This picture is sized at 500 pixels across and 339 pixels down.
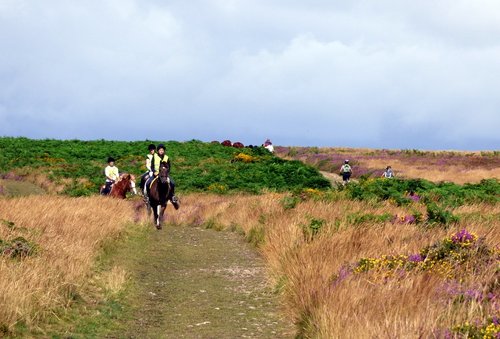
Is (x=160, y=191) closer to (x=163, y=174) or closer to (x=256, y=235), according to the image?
(x=163, y=174)

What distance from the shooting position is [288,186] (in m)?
34.1

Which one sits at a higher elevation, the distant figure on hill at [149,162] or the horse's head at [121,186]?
the distant figure on hill at [149,162]

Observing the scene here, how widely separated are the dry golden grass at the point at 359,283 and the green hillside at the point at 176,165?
18.6 metres

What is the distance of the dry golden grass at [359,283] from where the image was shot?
18.4ft

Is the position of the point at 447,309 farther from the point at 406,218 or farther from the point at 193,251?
the point at 193,251

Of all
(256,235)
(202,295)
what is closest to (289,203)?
(256,235)

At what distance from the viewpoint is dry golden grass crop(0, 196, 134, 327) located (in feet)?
22.8

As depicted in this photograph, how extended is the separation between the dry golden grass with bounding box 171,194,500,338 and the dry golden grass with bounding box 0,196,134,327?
318cm

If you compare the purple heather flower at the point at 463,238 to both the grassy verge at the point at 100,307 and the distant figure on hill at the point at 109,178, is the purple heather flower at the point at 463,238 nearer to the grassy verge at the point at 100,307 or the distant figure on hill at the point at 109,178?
the grassy verge at the point at 100,307

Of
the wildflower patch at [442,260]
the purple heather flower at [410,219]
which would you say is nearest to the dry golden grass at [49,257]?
the wildflower patch at [442,260]

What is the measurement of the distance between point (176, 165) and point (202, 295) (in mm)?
37253

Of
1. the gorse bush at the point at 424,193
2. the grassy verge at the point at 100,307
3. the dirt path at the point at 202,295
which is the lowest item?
the dirt path at the point at 202,295

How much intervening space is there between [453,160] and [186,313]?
179ft

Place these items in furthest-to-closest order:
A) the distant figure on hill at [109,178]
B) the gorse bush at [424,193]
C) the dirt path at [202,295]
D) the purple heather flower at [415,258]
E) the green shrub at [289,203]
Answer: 1. the distant figure on hill at [109,178]
2. the gorse bush at [424,193]
3. the green shrub at [289,203]
4. the purple heather flower at [415,258]
5. the dirt path at [202,295]
